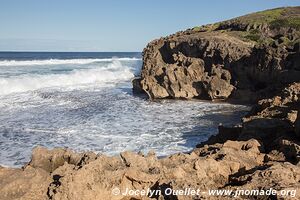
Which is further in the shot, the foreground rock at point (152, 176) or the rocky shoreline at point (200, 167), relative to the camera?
the rocky shoreline at point (200, 167)

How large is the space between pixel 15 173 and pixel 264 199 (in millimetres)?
3889

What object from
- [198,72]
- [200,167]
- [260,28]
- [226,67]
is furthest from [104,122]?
[260,28]

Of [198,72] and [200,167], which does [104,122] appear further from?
[200,167]

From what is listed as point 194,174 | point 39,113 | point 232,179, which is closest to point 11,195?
point 194,174

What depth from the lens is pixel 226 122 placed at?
18.4 m

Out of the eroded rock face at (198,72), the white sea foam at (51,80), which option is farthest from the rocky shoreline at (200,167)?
the white sea foam at (51,80)

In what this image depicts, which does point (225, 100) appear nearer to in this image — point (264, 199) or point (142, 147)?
point (142, 147)

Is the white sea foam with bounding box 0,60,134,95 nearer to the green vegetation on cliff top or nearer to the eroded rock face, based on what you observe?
the eroded rock face

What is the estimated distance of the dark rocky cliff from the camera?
24.5 meters

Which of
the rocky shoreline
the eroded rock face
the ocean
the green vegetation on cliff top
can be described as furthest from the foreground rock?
the green vegetation on cliff top

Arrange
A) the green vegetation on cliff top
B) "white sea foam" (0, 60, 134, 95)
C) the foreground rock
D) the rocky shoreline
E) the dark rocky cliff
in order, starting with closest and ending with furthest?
the foreground rock → the rocky shoreline → the dark rocky cliff → the green vegetation on cliff top → "white sea foam" (0, 60, 134, 95)

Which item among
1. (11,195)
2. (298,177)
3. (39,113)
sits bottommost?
(39,113)

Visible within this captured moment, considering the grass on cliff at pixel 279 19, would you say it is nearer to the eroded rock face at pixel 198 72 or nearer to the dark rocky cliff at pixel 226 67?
the dark rocky cliff at pixel 226 67

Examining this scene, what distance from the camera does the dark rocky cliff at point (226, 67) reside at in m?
24.5
